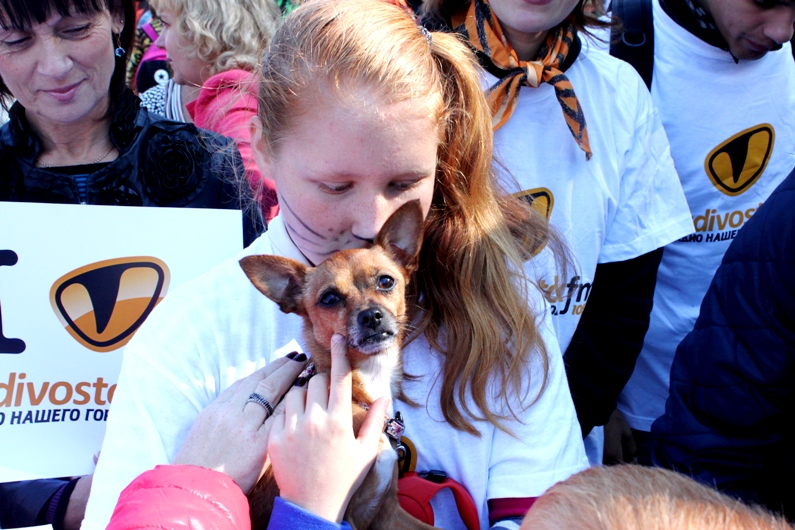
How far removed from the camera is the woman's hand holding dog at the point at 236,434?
159cm

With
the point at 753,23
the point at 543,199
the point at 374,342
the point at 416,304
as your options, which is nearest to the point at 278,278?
the point at 374,342

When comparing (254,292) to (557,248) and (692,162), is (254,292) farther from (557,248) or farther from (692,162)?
(692,162)

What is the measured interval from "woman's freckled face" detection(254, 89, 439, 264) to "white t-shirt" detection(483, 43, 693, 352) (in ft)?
2.94

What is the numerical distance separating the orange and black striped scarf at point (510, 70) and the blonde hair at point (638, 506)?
1673 millimetres

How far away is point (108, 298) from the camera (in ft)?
7.72

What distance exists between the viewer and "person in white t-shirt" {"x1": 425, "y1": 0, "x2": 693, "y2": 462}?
8.68 feet

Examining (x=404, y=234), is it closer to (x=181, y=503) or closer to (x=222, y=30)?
(x=181, y=503)

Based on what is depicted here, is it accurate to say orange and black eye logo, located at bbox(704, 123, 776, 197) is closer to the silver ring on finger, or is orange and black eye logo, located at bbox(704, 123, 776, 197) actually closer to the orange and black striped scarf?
the orange and black striped scarf

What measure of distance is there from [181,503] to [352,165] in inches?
34.8

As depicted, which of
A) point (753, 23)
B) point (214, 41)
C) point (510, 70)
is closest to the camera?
point (510, 70)

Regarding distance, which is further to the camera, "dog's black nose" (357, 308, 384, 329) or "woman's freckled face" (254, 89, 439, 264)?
"dog's black nose" (357, 308, 384, 329)

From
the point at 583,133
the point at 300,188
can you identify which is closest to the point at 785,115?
the point at 583,133

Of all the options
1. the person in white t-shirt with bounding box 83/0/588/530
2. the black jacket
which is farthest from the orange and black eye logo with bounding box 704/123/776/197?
the person in white t-shirt with bounding box 83/0/588/530

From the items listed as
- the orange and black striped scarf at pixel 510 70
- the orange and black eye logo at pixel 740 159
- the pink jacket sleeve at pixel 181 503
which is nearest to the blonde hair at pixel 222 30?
the orange and black striped scarf at pixel 510 70
